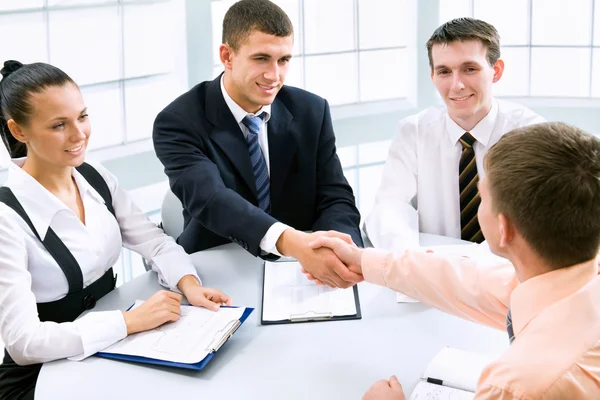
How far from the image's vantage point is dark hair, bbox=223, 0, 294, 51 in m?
2.37

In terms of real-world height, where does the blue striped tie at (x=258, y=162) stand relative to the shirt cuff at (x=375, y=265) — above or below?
above

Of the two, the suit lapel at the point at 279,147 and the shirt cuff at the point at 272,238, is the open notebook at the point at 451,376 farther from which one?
the suit lapel at the point at 279,147

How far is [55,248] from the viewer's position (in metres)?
1.82

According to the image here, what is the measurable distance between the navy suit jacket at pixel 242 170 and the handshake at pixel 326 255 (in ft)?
0.31

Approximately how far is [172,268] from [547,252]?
108 centimetres

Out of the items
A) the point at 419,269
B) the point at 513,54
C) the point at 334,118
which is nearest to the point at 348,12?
the point at 334,118

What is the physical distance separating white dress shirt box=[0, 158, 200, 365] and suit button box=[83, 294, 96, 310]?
50mm

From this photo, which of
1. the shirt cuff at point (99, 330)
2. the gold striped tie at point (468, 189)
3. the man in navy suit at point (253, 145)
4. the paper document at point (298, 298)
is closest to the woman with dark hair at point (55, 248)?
the shirt cuff at point (99, 330)

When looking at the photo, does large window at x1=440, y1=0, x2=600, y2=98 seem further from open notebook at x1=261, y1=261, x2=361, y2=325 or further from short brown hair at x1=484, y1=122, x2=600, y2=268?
short brown hair at x1=484, y1=122, x2=600, y2=268

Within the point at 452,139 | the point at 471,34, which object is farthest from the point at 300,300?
the point at 471,34

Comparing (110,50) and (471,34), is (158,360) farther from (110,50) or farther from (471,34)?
(110,50)

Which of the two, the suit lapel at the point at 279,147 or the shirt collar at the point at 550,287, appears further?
the suit lapel at the point at 279,147

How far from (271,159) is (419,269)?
0.91m

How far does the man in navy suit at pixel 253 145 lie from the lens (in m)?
2.27
